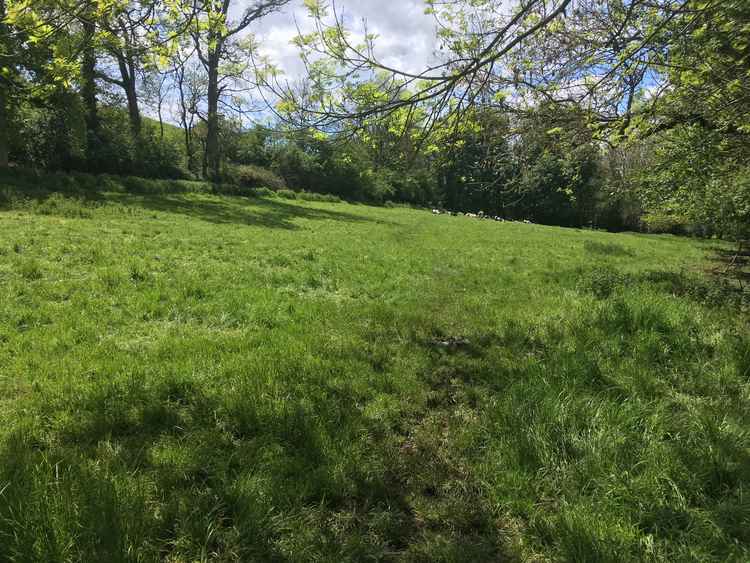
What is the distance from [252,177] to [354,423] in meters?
34.6

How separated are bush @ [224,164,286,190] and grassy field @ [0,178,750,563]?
27420 millimetres

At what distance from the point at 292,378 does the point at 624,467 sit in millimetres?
2907

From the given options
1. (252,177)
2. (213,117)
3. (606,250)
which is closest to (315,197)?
(252,177)

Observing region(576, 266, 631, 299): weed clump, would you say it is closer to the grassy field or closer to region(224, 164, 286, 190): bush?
the grassy field

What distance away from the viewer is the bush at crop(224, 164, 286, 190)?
109 feet

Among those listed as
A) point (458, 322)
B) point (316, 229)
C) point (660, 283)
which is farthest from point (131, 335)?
point (316, 229)

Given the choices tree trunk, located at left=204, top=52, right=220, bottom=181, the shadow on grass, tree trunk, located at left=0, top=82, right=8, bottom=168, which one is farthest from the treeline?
tree trunk, located at left=204, top=52, right=220, bottom=181

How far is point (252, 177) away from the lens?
3469 centimetres

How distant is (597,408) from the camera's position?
3572 millimetres

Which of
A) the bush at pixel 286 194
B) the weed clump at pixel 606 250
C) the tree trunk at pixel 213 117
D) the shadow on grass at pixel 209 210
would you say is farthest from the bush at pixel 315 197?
the weed clump at pixel 606 250

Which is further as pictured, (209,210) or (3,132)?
(209,210)

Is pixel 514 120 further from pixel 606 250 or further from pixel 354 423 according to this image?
pixel 606 250

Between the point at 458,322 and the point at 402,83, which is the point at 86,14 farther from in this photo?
the point at 458,322

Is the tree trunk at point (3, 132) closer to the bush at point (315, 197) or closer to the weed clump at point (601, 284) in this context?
the bush at point (315, 197)
